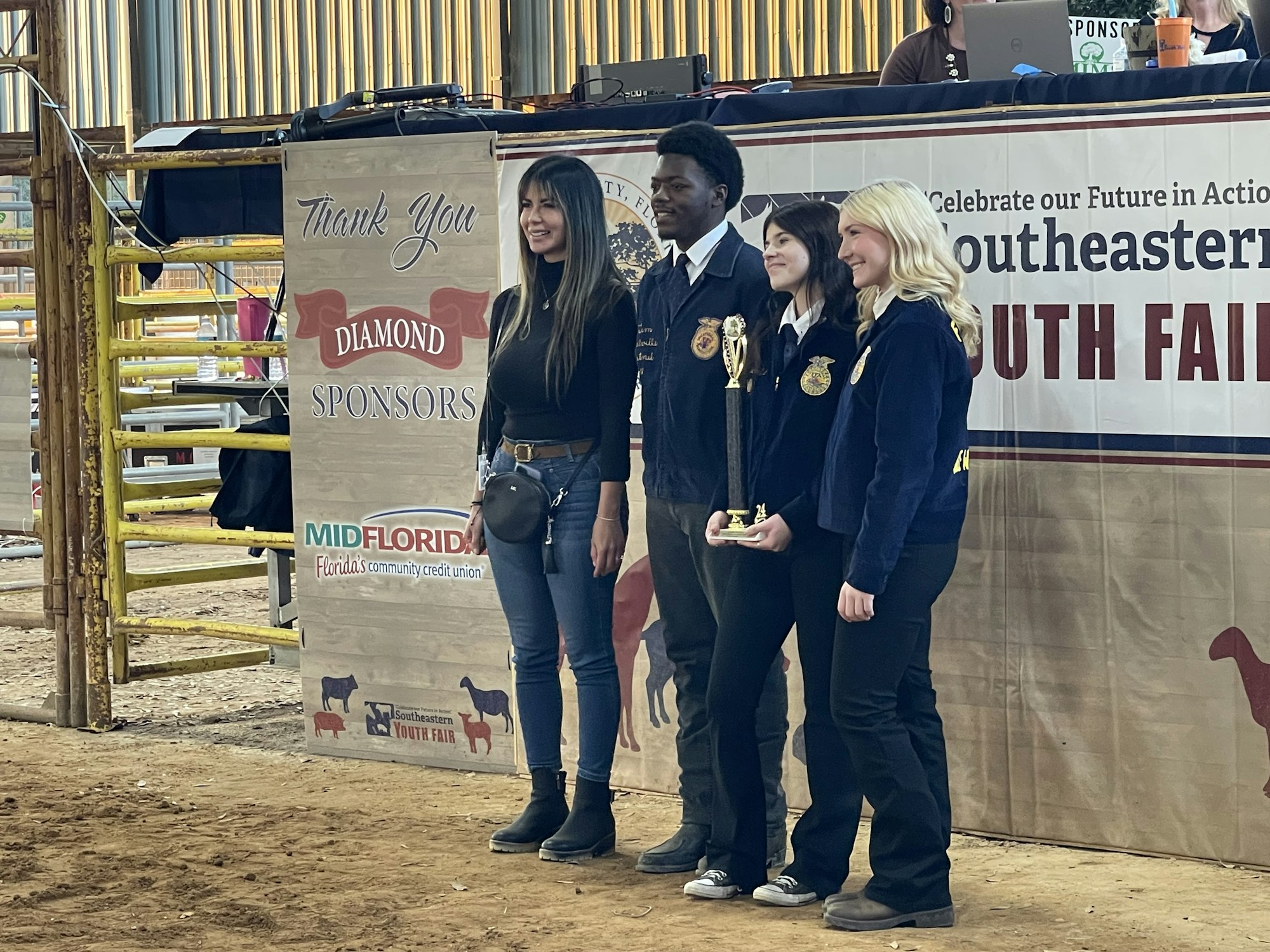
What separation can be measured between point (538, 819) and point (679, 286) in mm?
1622

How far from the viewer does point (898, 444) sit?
4434 mm

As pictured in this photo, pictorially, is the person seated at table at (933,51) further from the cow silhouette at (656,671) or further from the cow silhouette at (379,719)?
the cow silhouette at (379,719)

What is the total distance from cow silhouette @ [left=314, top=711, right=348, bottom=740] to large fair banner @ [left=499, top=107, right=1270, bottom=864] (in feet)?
7.53

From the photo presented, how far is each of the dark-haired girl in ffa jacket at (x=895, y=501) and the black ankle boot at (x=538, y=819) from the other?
1098 millimetres

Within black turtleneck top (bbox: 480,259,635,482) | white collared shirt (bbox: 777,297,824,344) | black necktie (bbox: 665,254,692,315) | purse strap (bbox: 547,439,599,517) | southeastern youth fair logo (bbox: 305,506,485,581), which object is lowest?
southeastern youth fair logo (bbox: 305,506,485,581)

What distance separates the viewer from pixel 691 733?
517 centimetres

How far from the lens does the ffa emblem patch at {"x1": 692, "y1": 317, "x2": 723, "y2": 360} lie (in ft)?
16.2

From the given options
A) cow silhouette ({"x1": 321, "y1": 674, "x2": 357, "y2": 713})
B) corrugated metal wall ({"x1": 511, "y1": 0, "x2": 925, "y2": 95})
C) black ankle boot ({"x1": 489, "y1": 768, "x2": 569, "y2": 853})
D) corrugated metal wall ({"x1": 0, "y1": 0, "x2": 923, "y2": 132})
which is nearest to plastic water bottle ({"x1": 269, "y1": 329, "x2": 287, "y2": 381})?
cow silhouette ({"x1": 321, "y1": 674, "x2": 357, "y2": 713})

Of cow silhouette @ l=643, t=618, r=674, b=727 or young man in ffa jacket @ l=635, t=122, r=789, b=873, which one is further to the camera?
cow silhouette @ l=643, t=618, r=674, b=727

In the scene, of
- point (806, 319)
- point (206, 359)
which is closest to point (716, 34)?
point (206, 359)

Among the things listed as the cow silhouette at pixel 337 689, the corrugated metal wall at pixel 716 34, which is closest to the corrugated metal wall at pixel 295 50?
the corrugated metal wall at pixel 716 34

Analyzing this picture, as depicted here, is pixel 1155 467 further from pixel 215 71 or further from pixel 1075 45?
pixel 215 71

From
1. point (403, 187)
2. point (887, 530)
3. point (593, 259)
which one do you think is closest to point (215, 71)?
point (403, 187)

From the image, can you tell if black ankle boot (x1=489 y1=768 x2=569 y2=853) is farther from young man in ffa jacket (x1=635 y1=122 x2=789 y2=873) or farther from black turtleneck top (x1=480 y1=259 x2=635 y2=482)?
black turtleneck top (x1=480 y1=259 x2=635 y2=482)
